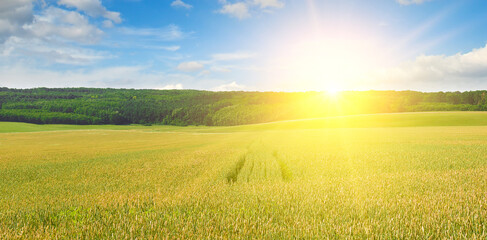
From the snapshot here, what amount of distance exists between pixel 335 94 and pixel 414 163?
133636mm

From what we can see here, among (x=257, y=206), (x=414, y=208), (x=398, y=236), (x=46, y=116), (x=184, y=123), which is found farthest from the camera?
(x=184, y=123)

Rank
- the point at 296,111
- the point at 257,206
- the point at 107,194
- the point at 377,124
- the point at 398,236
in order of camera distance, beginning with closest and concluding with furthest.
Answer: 1. the point at 398,236
2. the point at 257,206
3. the point at 107,194
4. the point at 377,124
5. the point at 296,111

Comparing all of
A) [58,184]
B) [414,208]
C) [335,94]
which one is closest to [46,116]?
[335,94]

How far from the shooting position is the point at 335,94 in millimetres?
139000

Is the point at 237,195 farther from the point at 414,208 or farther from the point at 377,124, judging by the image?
the point at 377,124

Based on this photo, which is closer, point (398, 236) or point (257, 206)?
point (398, 236)

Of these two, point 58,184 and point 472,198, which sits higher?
point 472,198

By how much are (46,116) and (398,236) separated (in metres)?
191

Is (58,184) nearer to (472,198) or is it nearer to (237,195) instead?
(237,195)

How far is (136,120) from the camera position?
562ft

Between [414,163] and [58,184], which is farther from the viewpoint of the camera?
[414,163]

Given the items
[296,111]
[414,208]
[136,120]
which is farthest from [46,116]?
[414,208]

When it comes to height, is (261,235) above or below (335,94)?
below

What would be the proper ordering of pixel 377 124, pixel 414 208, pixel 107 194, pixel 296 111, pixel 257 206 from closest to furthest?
pixel 414 208 → pixel 257 206 → pixel 107 194 → pixel 377 124 → pixel 296 111
